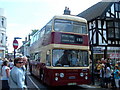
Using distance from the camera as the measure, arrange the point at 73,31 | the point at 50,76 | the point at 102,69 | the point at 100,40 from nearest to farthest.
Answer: the point at 50,76 → the point at 73,31 → the point at 102,69 → the point at 100,40

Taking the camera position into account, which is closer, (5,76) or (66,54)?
(5,76)

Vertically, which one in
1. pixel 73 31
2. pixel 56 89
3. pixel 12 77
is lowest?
pixel 56 89

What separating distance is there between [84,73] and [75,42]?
184 cm

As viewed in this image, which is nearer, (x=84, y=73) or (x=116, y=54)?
(x=84, y=73)

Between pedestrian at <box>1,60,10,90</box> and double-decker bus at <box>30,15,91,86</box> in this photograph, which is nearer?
pedestrian at <box>1,60,10,90</box>

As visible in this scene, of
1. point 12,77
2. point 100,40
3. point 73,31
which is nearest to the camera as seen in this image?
point 12,77

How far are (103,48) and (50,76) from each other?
14258 millimetres

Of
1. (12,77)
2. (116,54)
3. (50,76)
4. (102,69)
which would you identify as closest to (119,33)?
(116,54)

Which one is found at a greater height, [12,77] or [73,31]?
[73,31]

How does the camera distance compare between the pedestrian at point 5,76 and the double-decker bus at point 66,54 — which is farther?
the double-decker bus at point 66,54

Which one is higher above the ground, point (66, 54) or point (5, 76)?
point (66, 54)

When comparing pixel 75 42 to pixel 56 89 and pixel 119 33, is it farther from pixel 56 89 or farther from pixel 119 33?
pixel 119 33

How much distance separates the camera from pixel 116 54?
23.4 metres

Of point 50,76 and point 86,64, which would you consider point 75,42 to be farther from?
point 50,76
